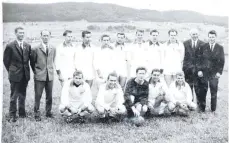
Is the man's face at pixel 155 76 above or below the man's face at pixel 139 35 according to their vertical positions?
below

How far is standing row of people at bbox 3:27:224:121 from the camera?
3543mm

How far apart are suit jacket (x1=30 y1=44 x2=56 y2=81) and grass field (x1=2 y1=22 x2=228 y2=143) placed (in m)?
0.24

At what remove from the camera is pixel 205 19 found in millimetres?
4035

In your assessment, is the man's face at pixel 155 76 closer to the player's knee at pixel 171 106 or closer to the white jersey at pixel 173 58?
the white jersey at pixel 173 58

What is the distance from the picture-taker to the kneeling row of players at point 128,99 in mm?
3555

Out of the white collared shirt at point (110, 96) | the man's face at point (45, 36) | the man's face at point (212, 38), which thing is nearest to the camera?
the man's face at point (45, 36)

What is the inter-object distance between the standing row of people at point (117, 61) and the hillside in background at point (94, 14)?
0.22m

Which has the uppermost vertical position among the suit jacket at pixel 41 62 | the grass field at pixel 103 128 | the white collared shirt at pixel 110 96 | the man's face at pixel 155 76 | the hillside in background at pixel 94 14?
the hillside in background at pixel 94 14

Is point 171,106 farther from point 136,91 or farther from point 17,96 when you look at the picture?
point 17,96

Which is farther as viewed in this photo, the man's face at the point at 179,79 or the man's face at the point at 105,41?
the man's face at the point at 179,79

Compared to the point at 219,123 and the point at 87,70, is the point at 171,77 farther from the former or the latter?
the point at 87,70

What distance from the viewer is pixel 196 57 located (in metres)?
3.97

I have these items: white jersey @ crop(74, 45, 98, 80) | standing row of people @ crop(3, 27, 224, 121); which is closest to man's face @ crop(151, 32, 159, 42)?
standing row of people @ crop(3, 27, 224, 121)

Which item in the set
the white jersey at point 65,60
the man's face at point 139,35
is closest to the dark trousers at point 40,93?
the white jersey at point 65,60
